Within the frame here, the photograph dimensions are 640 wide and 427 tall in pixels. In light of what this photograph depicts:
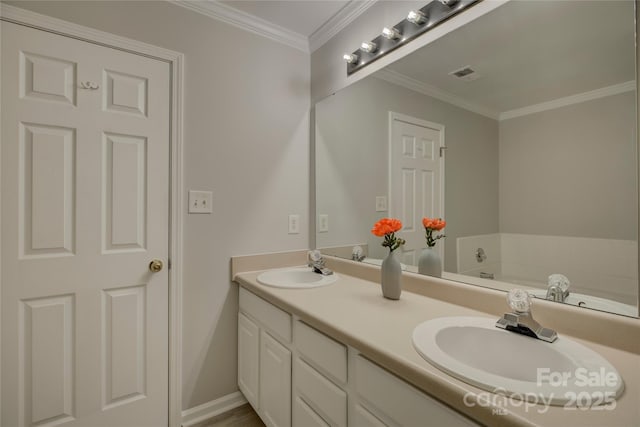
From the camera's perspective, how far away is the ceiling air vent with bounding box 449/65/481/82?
1.21 m

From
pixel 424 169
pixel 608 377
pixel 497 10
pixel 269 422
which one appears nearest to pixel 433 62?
pixel 497 10

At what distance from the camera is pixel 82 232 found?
1.33 m

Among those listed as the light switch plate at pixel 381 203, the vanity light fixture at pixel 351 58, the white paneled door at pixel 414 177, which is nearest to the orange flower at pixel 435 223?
the white paneled door at pixel 414 177

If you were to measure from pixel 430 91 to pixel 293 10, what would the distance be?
993 millimetres

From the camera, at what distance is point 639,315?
0.80m

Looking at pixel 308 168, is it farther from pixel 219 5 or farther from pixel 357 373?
pixel 357 373

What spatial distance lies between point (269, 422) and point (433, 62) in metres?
1.87

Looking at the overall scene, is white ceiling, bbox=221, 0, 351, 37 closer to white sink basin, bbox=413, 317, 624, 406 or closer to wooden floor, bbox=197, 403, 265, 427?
white sink basin, bbox=413, 317, 624, 406

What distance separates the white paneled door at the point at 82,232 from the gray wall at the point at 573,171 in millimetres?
1627

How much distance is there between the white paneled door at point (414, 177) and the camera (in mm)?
1364

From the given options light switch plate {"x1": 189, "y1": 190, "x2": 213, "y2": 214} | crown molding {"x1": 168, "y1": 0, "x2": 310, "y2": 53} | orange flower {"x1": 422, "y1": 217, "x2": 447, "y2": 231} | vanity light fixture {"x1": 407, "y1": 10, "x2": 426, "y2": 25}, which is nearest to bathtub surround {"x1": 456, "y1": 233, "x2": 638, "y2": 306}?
orange flower {"x1": 422, "y1": 217, "x2": 447, "y2": 231}

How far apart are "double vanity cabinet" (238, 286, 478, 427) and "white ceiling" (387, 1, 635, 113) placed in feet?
3.50

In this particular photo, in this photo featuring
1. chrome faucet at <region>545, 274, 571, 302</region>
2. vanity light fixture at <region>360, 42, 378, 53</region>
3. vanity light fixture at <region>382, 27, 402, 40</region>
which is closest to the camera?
chrome faucet at <region>545, 274, 571, 302</region>

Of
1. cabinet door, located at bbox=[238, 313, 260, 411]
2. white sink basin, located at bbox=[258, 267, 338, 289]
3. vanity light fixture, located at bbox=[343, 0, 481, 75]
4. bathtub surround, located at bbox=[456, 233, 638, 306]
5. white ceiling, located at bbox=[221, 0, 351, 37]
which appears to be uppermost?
white ceiling, located at bbox=[221, 0, 351, 37]
